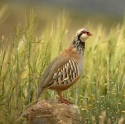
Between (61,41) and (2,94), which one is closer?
(2,94)

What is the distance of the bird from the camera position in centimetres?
751

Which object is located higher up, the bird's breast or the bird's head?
the bird's head

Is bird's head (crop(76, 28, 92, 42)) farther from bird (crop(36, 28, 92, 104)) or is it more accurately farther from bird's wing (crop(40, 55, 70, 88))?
bird's wing (crop(40, 55, 70, 88))

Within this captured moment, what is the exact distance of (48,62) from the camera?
8.12m

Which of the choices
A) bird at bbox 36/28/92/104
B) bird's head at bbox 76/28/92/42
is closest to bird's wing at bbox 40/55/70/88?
bird at bbox 36/28/92/104

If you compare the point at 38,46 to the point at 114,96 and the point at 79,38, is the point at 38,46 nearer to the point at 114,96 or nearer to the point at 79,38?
the point at 79,38

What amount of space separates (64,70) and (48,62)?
50 centimetres

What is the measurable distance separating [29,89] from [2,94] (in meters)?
0.45

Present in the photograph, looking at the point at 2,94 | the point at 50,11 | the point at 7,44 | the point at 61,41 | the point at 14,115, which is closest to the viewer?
the point at 14,115

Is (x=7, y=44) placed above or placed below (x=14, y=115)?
above

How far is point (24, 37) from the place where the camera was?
7688 millimetres

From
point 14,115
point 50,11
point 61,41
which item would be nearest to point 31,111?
point 14,115

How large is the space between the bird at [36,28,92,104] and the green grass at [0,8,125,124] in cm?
17

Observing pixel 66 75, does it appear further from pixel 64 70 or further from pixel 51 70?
pixel 51 70
